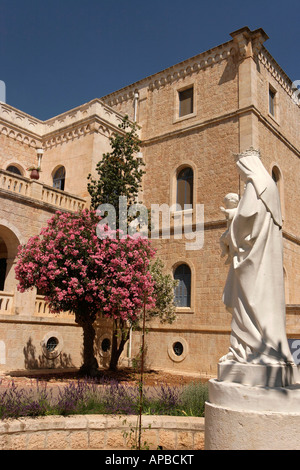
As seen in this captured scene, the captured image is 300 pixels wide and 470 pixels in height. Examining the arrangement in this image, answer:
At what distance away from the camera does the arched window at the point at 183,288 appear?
1551 cm

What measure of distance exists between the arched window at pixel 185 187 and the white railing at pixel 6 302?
7.69 metres

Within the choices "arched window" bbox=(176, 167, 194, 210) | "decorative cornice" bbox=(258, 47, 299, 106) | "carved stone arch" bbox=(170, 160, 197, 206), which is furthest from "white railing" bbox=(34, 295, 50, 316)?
"decorative cornice" bbox=(258, 47, 299, 106)

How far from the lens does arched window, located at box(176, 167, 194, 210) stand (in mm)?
16547

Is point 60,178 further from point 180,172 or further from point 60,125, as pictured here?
point 180,172

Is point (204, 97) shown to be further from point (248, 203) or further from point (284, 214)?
point (248, 203)

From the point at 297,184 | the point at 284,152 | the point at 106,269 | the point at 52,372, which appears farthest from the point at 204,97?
the point at 52,372

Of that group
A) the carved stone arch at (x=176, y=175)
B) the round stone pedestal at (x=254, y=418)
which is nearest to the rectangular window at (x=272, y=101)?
the carved stone arch at (x=176, y=175)

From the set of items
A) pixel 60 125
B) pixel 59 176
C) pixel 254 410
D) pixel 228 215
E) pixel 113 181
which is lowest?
pixel 254 410

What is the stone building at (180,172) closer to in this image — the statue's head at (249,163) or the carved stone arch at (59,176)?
the carved stone arch at (59,176)

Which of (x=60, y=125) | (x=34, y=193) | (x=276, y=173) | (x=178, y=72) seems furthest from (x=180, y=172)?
(x=34, y=193)

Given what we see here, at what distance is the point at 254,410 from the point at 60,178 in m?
15.7

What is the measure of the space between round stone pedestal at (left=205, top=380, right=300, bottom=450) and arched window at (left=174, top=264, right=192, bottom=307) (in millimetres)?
11930

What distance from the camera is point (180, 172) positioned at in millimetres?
17219
